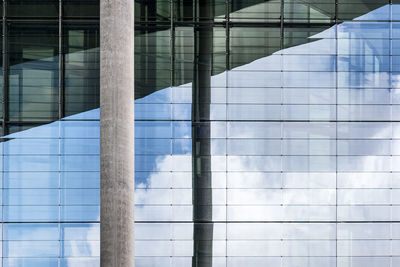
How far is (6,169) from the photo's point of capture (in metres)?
15.6

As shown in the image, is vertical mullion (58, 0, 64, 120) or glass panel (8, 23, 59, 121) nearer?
vertical mullion (58, 0, 64, 120)

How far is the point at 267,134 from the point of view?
51.3 feet

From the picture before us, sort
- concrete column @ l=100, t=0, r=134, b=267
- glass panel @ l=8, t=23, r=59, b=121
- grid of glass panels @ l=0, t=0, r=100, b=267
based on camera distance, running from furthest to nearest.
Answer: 1. glass panel @ l=8, t=23, r=59, b=121
2. grid of glass panels @ l=0, t=0, r=100, b=267
3. concrete column @ l=100, t=0, r=134, b=267

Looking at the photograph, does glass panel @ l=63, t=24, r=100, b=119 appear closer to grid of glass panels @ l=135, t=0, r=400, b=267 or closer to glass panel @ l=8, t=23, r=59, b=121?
glass panel @ l=8, t=23, r=59, b=121

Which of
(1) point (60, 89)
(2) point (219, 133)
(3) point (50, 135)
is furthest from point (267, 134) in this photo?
(3) point (50, 135)

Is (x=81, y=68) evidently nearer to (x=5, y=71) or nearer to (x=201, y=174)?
(x=5, y=71)

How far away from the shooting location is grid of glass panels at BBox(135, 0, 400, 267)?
15.5m

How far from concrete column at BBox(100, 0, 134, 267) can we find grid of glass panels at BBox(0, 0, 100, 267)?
5.91 meters

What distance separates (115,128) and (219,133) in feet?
20.5

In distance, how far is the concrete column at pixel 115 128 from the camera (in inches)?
381

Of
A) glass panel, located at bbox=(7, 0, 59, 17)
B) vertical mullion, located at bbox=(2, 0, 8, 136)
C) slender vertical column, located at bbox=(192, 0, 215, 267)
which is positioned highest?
glass panel, located at bbox=(7, 0, 59, 17)

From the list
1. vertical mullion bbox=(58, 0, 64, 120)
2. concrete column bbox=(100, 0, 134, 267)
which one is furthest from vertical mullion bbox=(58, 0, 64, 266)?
concrete column bbox=(100, 0, 134, 267)

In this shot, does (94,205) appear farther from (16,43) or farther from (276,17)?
(276,17)

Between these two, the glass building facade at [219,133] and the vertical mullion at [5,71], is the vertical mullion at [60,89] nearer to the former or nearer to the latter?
the glass building facade at [219,133]
